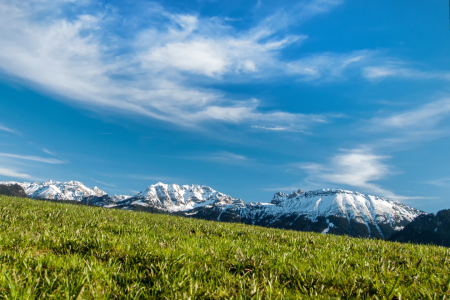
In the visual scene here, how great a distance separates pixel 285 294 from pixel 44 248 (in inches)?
232

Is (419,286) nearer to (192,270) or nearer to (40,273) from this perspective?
(192,270)

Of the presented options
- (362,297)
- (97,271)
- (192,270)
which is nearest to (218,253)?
(192,270)

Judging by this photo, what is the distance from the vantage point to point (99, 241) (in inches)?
263

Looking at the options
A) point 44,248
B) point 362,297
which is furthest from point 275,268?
point 44,248

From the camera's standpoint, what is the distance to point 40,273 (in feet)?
14.3

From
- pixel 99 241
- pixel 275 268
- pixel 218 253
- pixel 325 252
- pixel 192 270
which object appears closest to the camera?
pixel 192 270

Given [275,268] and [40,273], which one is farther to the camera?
[275,268]

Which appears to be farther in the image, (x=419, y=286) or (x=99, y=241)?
(x=99, y=241)

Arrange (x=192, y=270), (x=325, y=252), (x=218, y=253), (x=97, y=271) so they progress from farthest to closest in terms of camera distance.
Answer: (x=325, y=252), (x=218, y=253), (x=192, y=270), (x=97, y=271)

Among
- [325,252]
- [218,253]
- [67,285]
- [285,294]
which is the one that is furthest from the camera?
[325,252]

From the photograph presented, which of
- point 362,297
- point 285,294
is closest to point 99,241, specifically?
point 285,294

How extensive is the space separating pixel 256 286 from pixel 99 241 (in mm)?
4357

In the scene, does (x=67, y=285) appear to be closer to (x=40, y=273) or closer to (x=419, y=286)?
(x=40, y=273)

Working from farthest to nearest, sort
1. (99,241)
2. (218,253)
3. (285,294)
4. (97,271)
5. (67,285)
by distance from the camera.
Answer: (99,241), (218,253), (97,271), (285,294), (67,285)
